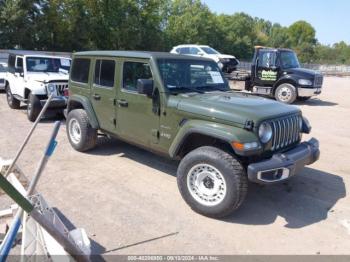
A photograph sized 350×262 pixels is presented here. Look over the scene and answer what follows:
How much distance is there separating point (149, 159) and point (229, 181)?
257 centimetres

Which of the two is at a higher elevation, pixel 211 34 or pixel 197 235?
pixel 211 34

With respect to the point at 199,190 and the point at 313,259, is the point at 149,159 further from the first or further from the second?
the point at 313,259

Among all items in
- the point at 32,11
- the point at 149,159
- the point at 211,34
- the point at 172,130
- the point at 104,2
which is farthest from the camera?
the point at 211,34

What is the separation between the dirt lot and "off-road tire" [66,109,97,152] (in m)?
0.17

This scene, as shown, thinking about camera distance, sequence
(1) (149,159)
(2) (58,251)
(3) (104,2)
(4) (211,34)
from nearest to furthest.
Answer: (2) (58,251)
(1) (149,159)
(3) (104,2)
(4) (211,34)

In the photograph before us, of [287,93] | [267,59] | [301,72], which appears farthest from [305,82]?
[267,59]

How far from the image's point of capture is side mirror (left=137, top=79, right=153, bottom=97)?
4.84 meters

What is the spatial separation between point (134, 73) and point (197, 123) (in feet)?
5.19

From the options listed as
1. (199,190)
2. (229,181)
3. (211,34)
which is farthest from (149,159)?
(211,34)

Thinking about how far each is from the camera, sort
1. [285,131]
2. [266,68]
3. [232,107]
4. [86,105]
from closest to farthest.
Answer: [232,107], [285,131], [86,105], [266,68]

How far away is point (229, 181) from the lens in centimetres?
412

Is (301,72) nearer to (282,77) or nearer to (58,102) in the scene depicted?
(282,77)

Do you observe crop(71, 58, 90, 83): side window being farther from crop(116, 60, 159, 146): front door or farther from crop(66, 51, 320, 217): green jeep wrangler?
crop(116, 60, 159, 146): front door

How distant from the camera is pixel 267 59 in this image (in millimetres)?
14555
